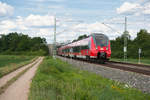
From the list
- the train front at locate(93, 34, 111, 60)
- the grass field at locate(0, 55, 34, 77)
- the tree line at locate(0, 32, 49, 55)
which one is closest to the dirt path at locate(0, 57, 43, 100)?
the grass field at locate(0, 55, 34, 77)

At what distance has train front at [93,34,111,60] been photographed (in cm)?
2661

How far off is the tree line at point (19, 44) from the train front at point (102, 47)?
3280 inches

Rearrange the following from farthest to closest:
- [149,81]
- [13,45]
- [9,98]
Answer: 1. [13,45]
2. [149,81]
3. [9,98]

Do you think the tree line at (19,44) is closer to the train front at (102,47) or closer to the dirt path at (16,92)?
the train front at (102,47)

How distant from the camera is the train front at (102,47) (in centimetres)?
2661

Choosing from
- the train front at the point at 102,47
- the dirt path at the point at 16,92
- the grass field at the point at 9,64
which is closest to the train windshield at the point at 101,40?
the train front at the point at 102,47

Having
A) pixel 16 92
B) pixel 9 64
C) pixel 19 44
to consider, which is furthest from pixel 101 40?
pixel 19 44

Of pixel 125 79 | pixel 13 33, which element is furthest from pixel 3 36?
pixel 125 79

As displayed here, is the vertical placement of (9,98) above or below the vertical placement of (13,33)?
below

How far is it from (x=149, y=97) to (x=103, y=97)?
101 inches

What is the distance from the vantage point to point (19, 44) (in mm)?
128625

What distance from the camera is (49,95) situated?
26.6 feet

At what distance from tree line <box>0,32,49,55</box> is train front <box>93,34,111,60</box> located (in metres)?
83.3

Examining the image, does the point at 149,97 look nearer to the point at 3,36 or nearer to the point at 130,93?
the point at 130,93
